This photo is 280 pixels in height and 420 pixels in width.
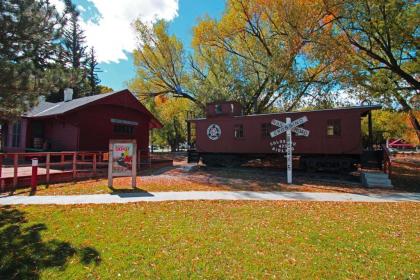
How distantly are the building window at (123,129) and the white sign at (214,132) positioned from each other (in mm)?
5739

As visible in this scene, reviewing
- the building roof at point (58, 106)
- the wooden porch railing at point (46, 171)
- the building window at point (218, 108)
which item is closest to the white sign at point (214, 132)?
the building window at point (218, 108)

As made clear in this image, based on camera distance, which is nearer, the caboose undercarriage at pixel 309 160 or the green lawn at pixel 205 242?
the green lawn at pixel 205 242

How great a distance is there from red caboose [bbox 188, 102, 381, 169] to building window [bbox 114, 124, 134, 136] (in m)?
4.53

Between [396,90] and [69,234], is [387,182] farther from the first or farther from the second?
[69,234]

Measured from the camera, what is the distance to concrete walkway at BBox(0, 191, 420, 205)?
749 centimetres

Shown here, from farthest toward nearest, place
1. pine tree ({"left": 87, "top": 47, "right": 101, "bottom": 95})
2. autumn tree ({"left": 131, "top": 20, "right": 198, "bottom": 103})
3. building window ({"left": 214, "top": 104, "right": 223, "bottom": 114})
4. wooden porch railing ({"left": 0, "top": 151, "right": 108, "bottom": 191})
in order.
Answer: pine tree ({"left": 87, "top": 47, "right": 101, "bottom": 95}), autumn tree ({"left": 131, "top": 20, "right": 198, "bottom": 103}), building window ({"left": 214, "top": 104, "right": 223, "bottom": 114}), wooden porch railing ({"left": 0, "top": 151, "right": 108, "bottom": 191})

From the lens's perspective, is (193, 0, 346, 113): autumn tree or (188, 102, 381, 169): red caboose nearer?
(188, 102, 381, 169): red caboose

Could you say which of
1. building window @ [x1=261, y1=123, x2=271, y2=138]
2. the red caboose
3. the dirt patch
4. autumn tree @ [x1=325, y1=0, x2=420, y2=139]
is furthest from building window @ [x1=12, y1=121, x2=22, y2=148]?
autumn tree @ [x1=325, y1=0, x2=420, y2=139]

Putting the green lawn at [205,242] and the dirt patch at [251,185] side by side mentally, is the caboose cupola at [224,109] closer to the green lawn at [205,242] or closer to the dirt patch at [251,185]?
the dirt patch at [251,185]

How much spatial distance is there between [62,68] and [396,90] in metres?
16.3

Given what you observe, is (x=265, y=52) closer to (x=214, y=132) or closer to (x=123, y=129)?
(x=214, y=132)

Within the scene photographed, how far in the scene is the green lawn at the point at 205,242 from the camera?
12.4 ft

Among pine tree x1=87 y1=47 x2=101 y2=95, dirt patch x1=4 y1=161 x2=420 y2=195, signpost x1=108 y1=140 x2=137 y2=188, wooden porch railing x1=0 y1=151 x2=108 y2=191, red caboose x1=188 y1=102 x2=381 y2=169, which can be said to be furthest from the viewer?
pine tree x1=87 y1=47 x2=101 y2=95

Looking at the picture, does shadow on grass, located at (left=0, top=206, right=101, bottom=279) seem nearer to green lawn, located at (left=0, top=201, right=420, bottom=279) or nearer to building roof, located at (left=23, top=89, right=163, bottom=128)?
green lawn, located at (left=0, top=201, right=420, bottom=279)
